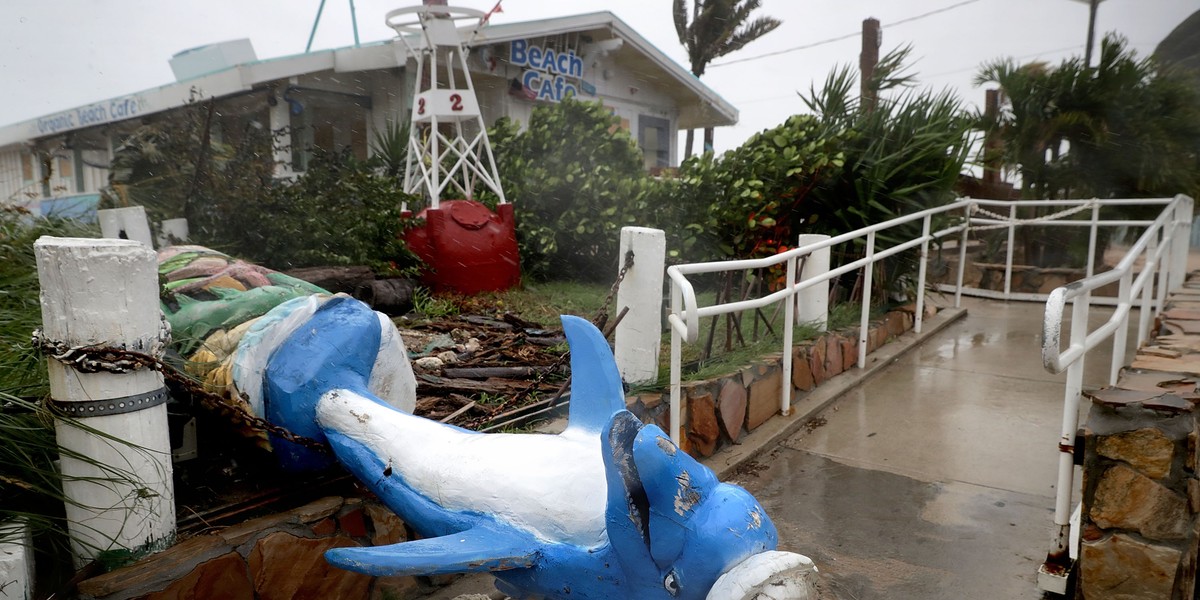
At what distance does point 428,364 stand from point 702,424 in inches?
57.5

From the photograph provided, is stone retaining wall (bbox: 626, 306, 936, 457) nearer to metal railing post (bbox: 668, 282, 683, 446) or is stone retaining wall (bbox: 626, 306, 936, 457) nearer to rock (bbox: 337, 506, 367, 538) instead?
metal railing post (bbox: 668, 282, 683, 446)

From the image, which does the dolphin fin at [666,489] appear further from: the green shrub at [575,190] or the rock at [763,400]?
the green shrub at [575,190]

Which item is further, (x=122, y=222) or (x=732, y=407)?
(x=122, y=222)

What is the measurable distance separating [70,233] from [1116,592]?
5.53 metres

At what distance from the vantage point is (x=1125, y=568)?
7.84ft

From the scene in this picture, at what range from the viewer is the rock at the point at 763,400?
4203 mm

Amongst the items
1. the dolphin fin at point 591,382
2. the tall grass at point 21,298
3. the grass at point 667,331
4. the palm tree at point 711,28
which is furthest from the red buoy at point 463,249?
the palm tree at point 711,28

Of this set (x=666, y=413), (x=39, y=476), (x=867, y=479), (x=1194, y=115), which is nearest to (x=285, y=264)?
(x=666, y=413)

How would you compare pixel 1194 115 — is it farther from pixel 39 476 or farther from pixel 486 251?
pixel 39 476

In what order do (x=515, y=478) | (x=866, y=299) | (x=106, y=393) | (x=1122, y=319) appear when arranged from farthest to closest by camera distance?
(x=866, y=299)
(x=1122, y=319)
(x=106, y=393)
(x=515, y=478)

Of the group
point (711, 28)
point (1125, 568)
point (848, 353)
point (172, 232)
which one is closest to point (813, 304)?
point (848, 353)

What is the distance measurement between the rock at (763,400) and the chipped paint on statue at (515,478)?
216 cm

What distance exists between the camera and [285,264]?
5.89 meters

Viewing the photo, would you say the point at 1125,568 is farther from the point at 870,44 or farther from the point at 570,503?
→ the point at 870,44
